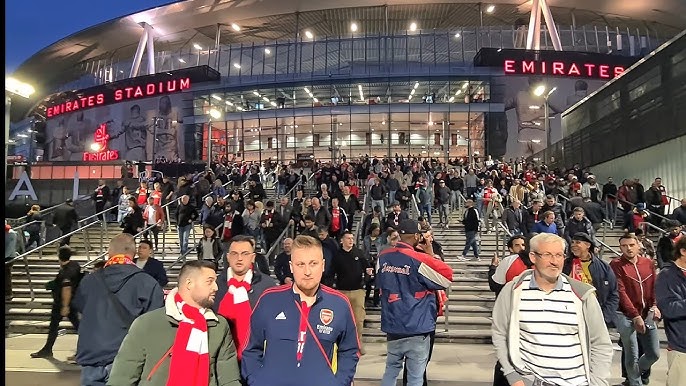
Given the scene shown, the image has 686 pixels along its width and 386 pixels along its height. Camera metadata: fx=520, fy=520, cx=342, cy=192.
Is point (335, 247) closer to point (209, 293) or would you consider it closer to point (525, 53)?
point (209, 293)

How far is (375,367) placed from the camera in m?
7.46

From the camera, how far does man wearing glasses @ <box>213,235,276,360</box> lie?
3.59 m

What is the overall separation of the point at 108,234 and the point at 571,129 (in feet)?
78.7

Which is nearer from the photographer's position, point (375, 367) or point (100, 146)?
point (375, 367)

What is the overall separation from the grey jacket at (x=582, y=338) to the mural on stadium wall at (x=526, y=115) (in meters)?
34.8

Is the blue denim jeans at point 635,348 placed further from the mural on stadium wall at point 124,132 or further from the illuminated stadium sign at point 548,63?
the mural on stadium wall at point 124,132

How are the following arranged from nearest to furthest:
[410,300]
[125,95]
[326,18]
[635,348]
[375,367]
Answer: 1. [410,300]
2. [635,348]
3. [375,367]
4. [125,95]
5. [326,18]

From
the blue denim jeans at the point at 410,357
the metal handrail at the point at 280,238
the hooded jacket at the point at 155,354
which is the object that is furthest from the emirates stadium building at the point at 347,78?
the hooded jacket at the point at 155,354

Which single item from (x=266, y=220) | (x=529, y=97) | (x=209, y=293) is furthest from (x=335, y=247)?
(x=529, y=97)

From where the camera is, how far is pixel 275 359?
281 centimetres

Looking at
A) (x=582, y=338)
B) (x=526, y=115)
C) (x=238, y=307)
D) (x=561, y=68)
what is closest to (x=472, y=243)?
(x=582, y=338)

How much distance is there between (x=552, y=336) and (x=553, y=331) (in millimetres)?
32

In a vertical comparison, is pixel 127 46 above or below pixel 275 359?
above

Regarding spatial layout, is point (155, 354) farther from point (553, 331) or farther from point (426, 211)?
point (426, 211)
